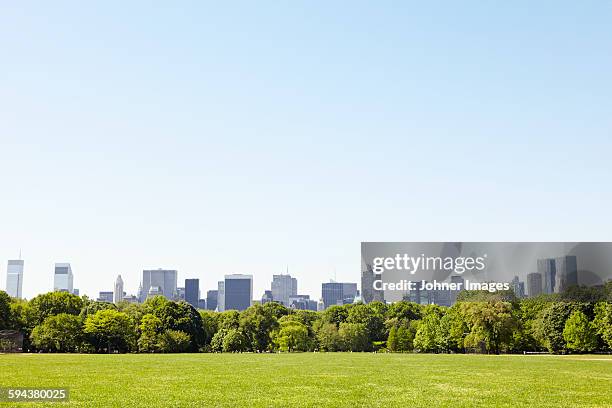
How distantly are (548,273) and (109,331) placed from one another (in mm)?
77180

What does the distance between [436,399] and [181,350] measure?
238ft

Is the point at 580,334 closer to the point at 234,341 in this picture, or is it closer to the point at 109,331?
the point at 234,341

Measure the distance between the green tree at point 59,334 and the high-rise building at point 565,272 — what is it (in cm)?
6822

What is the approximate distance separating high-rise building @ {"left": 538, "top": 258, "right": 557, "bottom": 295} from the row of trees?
15601 millimetres

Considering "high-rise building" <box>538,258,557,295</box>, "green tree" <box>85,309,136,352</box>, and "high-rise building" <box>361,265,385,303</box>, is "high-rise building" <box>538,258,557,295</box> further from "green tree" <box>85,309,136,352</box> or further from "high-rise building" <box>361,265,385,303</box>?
"green tree" <box>85,309,136,352</box>

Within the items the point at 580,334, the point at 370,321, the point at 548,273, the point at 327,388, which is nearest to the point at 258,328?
the point at 370,321

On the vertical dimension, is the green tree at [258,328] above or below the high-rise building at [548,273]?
below

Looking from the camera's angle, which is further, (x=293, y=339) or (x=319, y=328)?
(x=319, y=328)

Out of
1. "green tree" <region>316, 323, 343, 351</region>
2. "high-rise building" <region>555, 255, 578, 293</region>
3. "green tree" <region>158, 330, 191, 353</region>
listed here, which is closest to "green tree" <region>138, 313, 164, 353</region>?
"green tree" <region>158, 330, 191, 353</region>

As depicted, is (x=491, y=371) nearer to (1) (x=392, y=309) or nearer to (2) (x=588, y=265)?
(2) (x=588, y=265)

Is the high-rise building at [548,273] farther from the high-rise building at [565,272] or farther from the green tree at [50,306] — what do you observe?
the green tree at [50,306]

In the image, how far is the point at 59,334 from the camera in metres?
86.9

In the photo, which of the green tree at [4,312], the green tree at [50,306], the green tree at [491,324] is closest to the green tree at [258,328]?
the green tree at [50,306]

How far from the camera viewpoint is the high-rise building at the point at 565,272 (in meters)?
101
